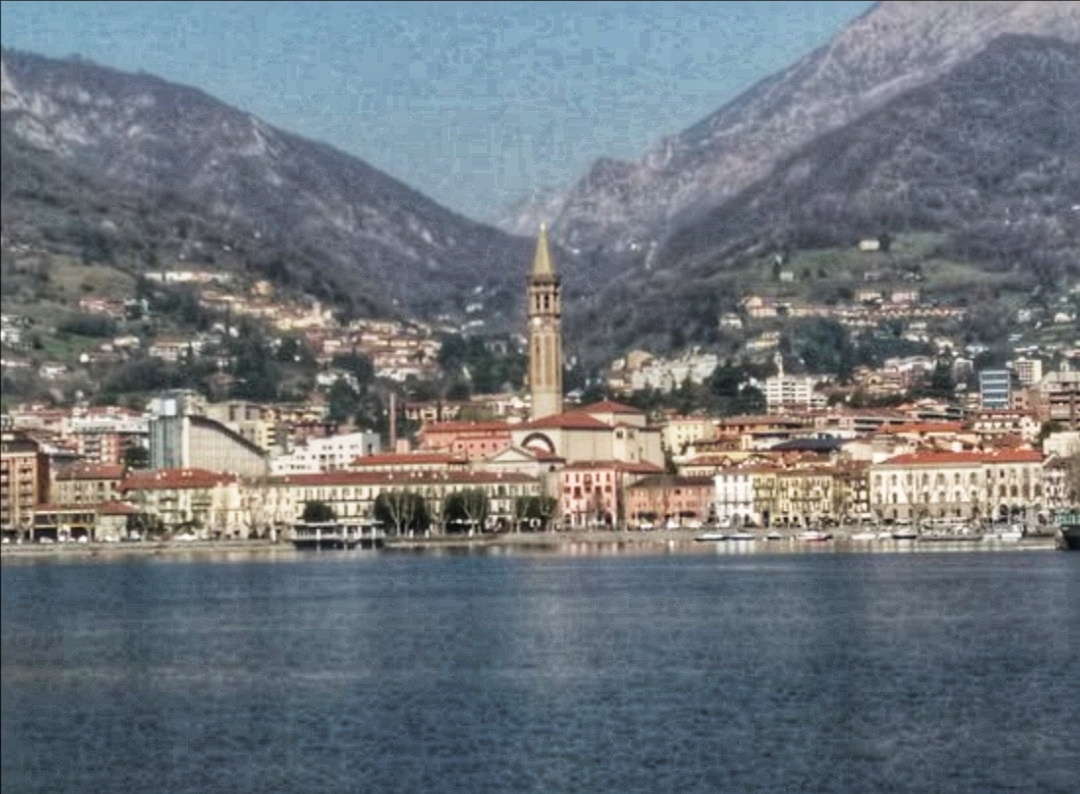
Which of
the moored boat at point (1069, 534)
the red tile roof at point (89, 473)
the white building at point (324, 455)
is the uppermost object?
the white building at point (324, 455)

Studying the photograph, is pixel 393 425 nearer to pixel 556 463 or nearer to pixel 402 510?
pixel 556 463

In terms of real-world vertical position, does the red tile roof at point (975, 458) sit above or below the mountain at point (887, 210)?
below

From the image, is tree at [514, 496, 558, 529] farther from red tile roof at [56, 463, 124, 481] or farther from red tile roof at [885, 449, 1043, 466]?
red tile roof at [56, 463, 124, 481]

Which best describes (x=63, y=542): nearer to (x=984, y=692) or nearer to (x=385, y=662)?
(x=385, y=662)

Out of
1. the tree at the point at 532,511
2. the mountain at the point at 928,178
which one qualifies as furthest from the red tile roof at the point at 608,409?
the mountain at the point at 928,178

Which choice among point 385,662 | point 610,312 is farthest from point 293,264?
point 385,662

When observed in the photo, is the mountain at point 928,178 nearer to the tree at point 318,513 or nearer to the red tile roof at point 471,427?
the red tile roof at point 471,427
